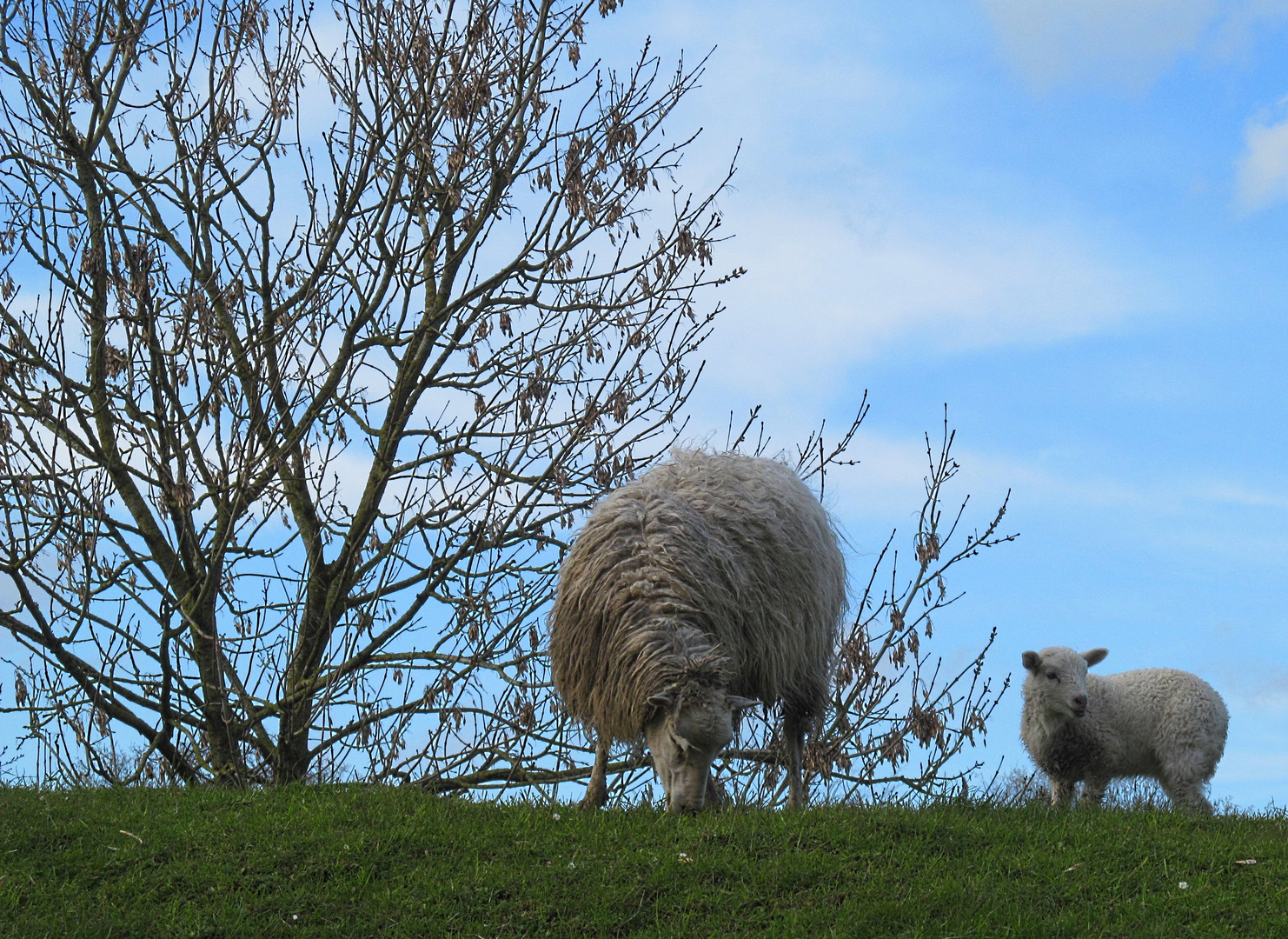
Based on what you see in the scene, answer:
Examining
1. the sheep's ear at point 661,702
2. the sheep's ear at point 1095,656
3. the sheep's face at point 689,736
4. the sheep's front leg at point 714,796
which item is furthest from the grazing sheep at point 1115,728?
the sheep's ear at point 661,702

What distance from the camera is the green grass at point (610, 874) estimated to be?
6.04m

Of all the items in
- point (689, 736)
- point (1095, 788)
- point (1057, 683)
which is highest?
point (1057, 683)

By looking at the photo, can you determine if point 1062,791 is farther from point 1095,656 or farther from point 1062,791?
point 1095,656

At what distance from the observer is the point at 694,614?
741 cm

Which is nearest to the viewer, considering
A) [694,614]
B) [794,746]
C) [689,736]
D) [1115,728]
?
[689,736]

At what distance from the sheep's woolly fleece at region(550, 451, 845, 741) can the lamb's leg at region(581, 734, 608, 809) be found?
26 centimetres

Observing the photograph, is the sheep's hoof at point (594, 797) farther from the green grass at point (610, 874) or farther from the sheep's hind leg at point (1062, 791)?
the sheep's hind leg at point (1062, 791)

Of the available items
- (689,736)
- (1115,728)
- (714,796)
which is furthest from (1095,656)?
(689,736)

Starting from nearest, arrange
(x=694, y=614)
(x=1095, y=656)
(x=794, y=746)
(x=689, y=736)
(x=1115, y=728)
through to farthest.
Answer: (x=689, y=736), (x=694, y=614), (x=794, y=746), (x=1115, y=728), (x=1095, y=656)

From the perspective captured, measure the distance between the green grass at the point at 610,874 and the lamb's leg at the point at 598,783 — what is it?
0.58 metres

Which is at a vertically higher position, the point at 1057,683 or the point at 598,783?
the point at 1057,683

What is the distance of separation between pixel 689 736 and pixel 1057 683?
398 centimetres

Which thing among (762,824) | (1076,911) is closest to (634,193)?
(762,824)

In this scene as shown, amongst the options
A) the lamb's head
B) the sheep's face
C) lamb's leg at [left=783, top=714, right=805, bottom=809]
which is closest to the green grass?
the sheep's face
